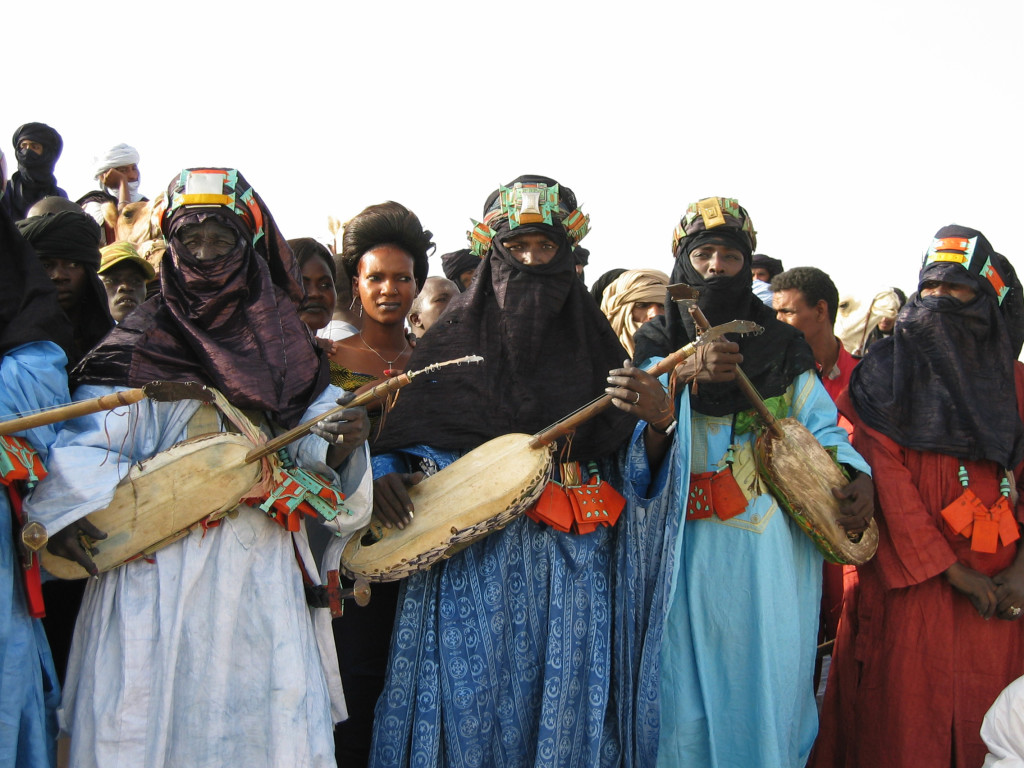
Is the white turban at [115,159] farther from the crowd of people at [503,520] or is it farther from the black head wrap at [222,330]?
the black head wrap at [222,330]

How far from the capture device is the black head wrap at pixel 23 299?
2.97 metres

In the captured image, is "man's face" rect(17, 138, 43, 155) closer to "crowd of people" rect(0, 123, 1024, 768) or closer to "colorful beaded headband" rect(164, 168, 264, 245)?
"crowd of people" rect(0, 123, 1024, 768)

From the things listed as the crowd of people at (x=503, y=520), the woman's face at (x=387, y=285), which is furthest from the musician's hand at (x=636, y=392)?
the woman's face at (x=387, y=285)

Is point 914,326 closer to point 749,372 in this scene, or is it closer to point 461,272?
point 749,372

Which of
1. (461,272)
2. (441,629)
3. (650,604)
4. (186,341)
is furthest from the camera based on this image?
(461,272)

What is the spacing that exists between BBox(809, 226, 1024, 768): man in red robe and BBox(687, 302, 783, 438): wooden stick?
67cm

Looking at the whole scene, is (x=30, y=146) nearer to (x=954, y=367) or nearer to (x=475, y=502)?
(x=475, y=502)

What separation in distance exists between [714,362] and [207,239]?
1.78 m

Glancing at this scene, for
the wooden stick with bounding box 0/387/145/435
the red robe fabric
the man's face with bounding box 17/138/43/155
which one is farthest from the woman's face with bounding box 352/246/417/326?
the man's face with bounding box 17/138/43/155

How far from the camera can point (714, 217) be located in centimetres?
398

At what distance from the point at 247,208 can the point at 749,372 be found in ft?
6.61

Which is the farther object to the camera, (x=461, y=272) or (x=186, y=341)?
(x=461, y=272)

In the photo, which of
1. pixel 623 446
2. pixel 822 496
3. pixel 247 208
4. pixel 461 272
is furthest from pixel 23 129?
pixel 822 496

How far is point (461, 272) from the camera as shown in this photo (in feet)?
21.2
